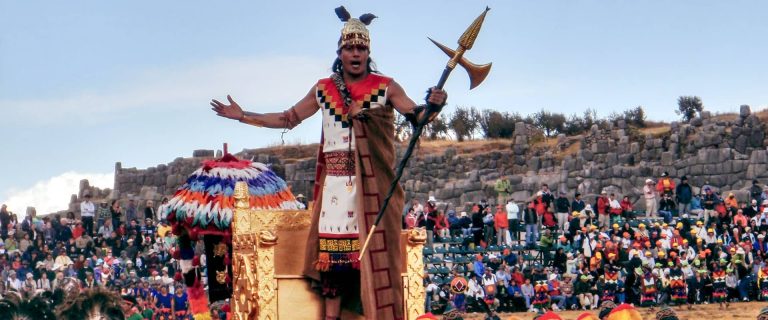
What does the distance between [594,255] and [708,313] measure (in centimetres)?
333

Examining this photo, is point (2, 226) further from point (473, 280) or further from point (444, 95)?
point (444, 95)

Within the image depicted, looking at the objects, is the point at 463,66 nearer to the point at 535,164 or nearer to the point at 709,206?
the point at 709,206

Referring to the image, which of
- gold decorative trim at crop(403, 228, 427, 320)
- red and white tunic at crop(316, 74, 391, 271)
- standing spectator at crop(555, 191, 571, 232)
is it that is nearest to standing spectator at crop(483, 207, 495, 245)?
standing spectator at crop(555, 191, 571, 232)

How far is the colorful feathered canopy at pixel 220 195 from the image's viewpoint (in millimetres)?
10227

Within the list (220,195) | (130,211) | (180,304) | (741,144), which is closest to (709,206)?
(741,144)

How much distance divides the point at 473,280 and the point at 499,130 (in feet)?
126

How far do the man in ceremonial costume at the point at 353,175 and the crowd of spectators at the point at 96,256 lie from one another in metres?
10.7

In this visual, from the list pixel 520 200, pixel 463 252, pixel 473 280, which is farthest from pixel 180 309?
pixel 520 200

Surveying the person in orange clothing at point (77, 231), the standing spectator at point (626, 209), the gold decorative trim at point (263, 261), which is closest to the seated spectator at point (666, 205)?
the standing spectator at point (626, 209)

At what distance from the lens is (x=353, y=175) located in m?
8.88

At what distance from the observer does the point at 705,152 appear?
42156 mm

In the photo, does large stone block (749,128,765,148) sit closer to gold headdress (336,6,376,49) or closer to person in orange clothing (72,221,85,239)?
person in orange clothing (72,221,85,239)

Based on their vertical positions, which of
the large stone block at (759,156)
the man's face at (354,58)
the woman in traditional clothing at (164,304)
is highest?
the large stone block at (759,156)

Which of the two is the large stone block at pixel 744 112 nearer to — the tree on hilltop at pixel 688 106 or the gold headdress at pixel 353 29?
the tree on hilltop at pixel 688 106
